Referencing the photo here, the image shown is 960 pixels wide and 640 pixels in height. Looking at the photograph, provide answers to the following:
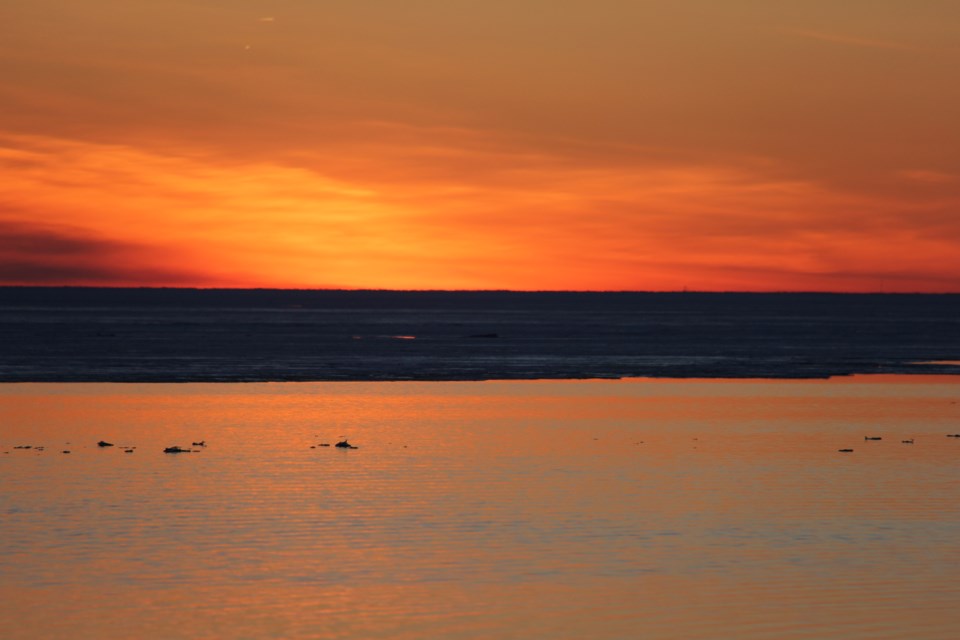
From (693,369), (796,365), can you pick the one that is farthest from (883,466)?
(796,365)

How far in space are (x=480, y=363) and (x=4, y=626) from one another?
54002 millimetres

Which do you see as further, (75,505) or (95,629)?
(75,505)

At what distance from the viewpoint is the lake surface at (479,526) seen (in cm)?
1614

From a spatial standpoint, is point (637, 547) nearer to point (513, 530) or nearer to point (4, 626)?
point (513, 530)

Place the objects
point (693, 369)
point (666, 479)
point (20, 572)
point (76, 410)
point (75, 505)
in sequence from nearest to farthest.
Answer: point (20, 572)
point (75, 505)
point (666, 479)
point (76, 410)
point (693, 369)

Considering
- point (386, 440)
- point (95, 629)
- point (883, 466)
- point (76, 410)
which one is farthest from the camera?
point (76, 410)

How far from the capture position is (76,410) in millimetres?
41188

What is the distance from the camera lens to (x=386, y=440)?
33.9 meters

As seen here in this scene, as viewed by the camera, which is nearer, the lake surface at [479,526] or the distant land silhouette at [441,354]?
the lake surface at [479,526]

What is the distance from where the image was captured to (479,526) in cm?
2166

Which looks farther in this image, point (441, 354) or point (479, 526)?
point (441, 354)

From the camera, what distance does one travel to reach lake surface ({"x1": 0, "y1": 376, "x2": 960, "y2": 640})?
1614 centimetres

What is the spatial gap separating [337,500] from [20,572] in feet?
23.8

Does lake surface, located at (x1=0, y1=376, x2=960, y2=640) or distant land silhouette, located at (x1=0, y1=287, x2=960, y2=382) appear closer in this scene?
lake surface, located at (x1=0, y1=376, x2=960, y2=640)
